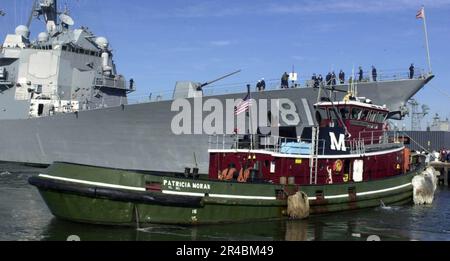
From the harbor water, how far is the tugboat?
0.30 m

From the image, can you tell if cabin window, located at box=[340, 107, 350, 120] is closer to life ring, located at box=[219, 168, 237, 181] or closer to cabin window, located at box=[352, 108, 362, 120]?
cabin window, located at box=[352, 108, 362, 120]

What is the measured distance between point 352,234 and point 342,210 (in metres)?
2.98

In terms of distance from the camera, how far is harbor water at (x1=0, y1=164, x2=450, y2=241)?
12.3 meters

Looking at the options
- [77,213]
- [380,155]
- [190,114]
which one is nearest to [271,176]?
[380,155]

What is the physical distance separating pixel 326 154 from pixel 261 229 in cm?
484

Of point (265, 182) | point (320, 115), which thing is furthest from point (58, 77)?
point (265, 182)

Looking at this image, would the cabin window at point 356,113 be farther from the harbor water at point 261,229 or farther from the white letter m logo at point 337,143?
the harbor water at point 261,229

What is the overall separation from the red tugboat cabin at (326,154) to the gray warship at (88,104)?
17.6ft

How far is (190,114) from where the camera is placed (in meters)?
30.1

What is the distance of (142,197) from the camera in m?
12.7

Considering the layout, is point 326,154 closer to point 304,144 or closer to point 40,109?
point 304,144

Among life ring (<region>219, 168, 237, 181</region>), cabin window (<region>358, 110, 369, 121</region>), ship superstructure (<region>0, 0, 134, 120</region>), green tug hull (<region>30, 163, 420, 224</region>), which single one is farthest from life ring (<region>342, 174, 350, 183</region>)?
ship superstructure (<region>0, 0, 134, 120</region>)

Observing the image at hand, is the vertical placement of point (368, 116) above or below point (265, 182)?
above

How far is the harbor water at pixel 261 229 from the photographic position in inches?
483
